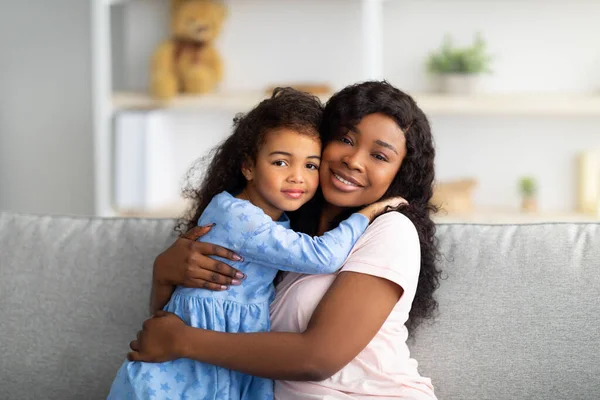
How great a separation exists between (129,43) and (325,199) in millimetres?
2327

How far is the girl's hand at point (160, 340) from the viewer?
5.35 feet

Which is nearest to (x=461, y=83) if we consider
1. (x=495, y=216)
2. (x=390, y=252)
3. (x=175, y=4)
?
(x=495, y=216)

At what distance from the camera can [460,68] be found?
11.8ft

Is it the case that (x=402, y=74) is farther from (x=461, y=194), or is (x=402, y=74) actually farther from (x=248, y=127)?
(x=248, y=127)

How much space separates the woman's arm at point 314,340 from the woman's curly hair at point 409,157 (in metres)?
0.20

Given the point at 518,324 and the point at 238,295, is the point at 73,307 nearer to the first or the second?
the point at 238,295

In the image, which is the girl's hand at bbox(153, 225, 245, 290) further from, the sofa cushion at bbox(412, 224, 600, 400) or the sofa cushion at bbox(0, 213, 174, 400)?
the sofa cushion at bbox(412, 224, 600, 400)

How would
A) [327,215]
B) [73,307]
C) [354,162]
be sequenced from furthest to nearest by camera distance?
1. [73,307]
2. [327,215]
3. [354,162]

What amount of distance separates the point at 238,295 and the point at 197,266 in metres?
0.09

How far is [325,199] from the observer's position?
5.90 ft

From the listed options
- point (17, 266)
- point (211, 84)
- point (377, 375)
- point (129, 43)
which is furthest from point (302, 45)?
point (377, 375)

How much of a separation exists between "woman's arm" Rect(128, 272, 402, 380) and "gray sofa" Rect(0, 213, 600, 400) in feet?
1.00

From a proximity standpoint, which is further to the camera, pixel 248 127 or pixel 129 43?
pixel 129 43

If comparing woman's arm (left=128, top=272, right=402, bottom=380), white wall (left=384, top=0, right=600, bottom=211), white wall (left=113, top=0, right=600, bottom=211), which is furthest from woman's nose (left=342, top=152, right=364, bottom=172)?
white wall (left=384, top=0, right=600, bottom=211)
